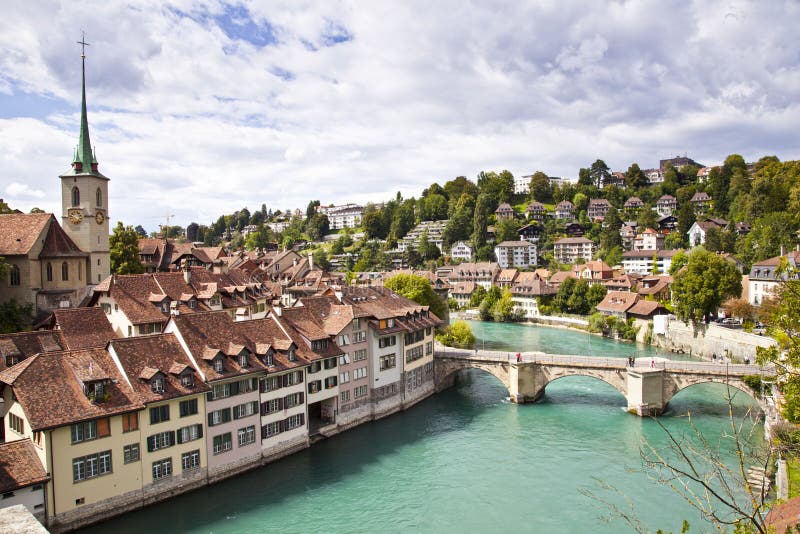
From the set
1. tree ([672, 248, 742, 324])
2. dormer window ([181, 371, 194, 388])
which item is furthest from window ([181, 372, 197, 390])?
tree ([672, 248, 742, 324])

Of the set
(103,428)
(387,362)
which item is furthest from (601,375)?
(103,428)

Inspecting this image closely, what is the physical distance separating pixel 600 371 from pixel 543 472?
12.9 meters

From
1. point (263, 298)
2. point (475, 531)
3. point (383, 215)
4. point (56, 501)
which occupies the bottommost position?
point (475, 531)

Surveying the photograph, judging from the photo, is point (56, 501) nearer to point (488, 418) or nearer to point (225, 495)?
point (225, 495)

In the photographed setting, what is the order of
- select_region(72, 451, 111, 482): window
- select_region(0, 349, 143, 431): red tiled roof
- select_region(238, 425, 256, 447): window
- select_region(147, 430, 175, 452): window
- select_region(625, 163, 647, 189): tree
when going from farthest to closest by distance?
1. select_region(625, 163, 647, 189): tree
2. select_region(238, 425, 256, 447): window
3. select_region(147, 430, 175, 452): window
4. select_region(72, 451, 111, 482): window
5. select_region(0, 349, 143, 431): red tiled roof

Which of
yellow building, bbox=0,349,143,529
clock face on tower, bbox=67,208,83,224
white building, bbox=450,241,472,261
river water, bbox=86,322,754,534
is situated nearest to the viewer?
yellow building, bbox=0,349,143,529

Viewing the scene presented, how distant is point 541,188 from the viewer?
473ft

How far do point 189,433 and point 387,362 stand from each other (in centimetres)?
1524

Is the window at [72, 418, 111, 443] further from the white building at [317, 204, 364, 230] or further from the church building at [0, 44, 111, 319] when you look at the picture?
the white building at [317, 204, 364, 230]

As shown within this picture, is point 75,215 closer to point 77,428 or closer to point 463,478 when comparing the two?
point 77,428

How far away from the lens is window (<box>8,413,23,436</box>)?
2348 centimetres

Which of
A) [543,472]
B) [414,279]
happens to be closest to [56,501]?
[543,472]

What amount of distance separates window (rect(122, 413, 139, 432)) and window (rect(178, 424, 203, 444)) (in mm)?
2107

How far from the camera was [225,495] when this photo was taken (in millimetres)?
26859
